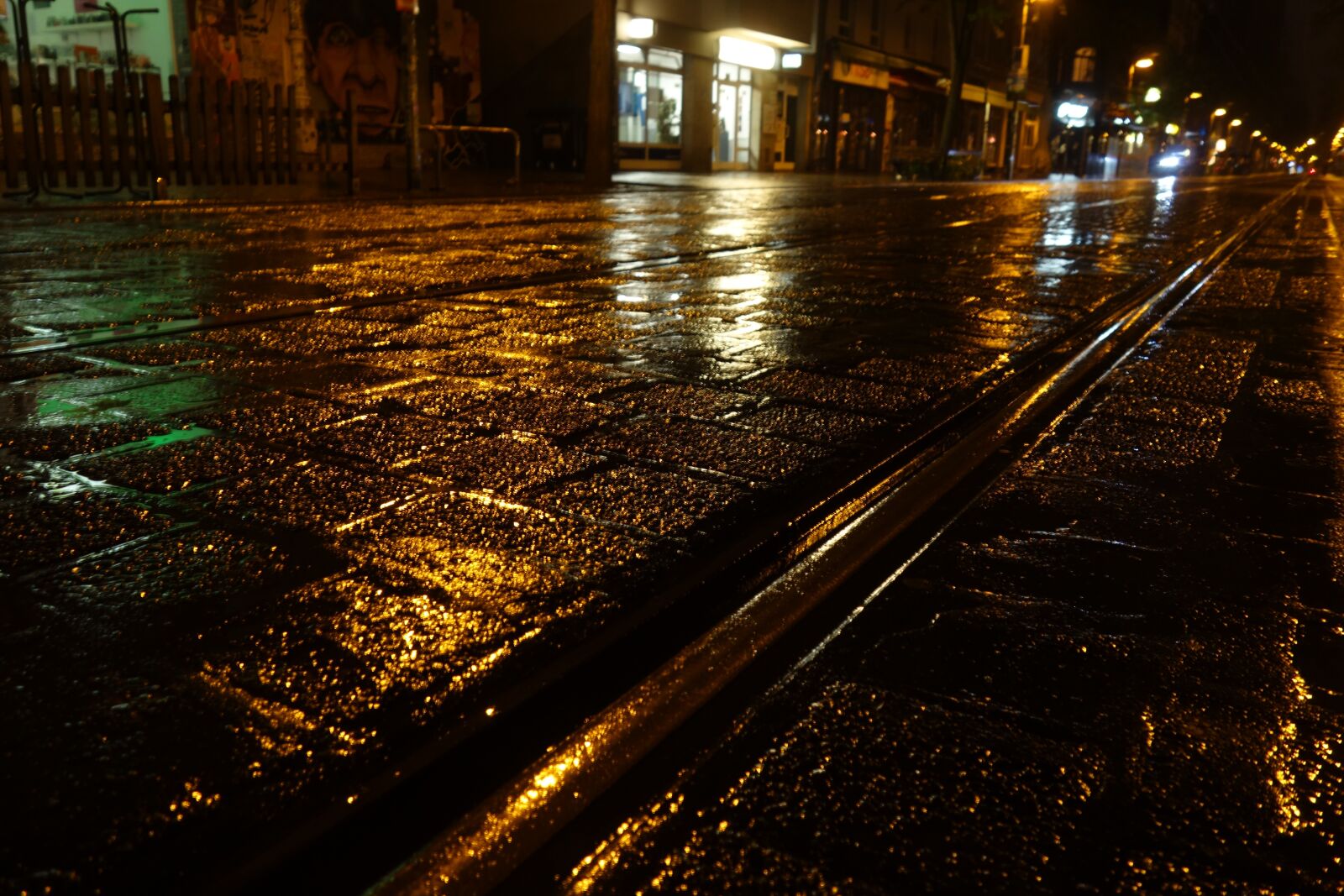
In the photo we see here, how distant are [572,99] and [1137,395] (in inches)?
910

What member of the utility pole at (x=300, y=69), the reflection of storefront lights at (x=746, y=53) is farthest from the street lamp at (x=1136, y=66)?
the utility pole at (x=300, y=69)

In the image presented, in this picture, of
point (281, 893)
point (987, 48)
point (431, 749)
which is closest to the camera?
point (281, 893)

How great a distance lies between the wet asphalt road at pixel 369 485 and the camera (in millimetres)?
1460

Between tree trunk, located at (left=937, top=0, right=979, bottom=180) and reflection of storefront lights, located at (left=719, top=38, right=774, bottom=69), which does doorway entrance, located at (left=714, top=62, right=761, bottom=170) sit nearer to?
reflection of storefront lights, located at (left=719, top=38, right=774, bottom=69)

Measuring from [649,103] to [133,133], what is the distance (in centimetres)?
1729

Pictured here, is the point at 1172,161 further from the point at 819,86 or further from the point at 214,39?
the point at 214,39

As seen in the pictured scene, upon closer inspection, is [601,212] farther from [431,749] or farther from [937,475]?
[431,749]

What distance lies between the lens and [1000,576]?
7.18 ft

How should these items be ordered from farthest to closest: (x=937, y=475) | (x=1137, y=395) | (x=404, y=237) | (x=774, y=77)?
(x=774, y=77)
(x=404, y=237)
(x=1137, y=395)
(x=937, y=475)

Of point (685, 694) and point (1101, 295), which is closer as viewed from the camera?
A: point (685, 694)

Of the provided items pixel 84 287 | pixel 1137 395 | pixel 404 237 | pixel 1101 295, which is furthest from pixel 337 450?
pixel 404 237

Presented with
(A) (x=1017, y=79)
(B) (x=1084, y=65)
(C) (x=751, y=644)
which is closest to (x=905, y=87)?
(A) (x=1017, y=79)

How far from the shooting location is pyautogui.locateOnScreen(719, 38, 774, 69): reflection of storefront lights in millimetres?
29694

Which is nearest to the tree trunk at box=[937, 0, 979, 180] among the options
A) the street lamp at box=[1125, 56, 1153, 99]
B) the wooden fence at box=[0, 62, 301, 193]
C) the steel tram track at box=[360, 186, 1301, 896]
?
the wooden fence at box=[0, 62, 301, 193]
